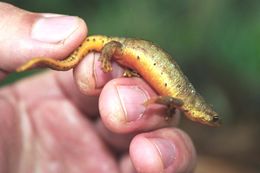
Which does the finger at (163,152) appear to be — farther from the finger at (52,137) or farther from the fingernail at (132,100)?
the finger at (52,137)

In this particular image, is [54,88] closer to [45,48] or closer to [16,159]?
[16,159]

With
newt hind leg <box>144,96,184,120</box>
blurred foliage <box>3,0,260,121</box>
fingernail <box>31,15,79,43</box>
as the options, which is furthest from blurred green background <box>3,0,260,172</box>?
fingernail <box>31,15,79,43</box>

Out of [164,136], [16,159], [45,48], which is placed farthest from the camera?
[16,159]

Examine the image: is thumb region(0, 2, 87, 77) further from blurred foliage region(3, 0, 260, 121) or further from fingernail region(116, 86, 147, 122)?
blurred foliage region(3, 0, 260, 121)

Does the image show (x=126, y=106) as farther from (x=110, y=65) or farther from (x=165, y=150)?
(x=165, y=150)

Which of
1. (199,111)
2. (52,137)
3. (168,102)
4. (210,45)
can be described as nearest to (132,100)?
(168,102)

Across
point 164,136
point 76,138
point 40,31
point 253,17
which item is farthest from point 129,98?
point 253,17
